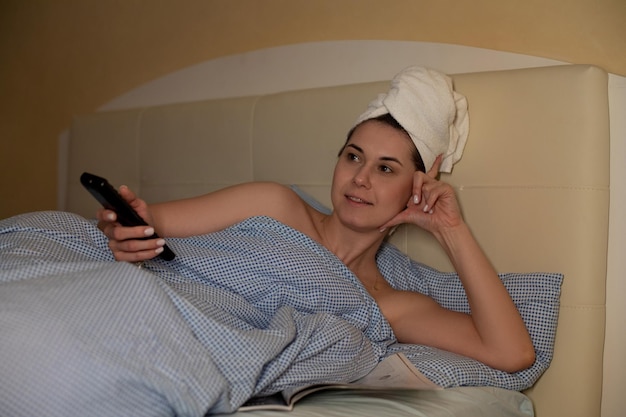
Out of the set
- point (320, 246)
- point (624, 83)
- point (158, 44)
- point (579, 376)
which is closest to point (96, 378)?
point (320, 246)

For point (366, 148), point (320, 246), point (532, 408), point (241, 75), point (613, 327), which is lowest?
point (532, 408)

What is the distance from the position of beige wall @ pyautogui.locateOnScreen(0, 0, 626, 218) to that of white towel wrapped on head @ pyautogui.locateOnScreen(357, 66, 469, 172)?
9.5 inches

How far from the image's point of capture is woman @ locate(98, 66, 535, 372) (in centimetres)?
159

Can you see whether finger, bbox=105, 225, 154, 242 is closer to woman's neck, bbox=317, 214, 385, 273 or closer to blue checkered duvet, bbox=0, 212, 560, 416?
blue checkered duvet, bbox=0, 212, 560, 416

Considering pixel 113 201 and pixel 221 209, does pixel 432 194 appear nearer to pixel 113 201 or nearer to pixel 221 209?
pixel 221 209

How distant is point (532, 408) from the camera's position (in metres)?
1.61

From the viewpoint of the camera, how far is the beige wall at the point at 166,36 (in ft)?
5.92

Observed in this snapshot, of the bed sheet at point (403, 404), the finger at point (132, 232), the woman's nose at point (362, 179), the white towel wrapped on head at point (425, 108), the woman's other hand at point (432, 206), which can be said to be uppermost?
the white towel wrapped on head at point (425, 108)

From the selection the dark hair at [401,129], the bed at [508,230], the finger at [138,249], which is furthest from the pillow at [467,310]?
the finger at [138,249]

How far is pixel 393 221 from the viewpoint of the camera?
1751 millimetres

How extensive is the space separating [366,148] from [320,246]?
0.82 ft

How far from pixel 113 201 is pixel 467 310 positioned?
844mm

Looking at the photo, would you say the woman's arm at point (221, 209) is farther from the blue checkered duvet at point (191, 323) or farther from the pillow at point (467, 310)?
the pillow at point (467, 310)

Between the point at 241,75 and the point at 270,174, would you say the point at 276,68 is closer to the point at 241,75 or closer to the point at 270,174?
the point at 241,75
